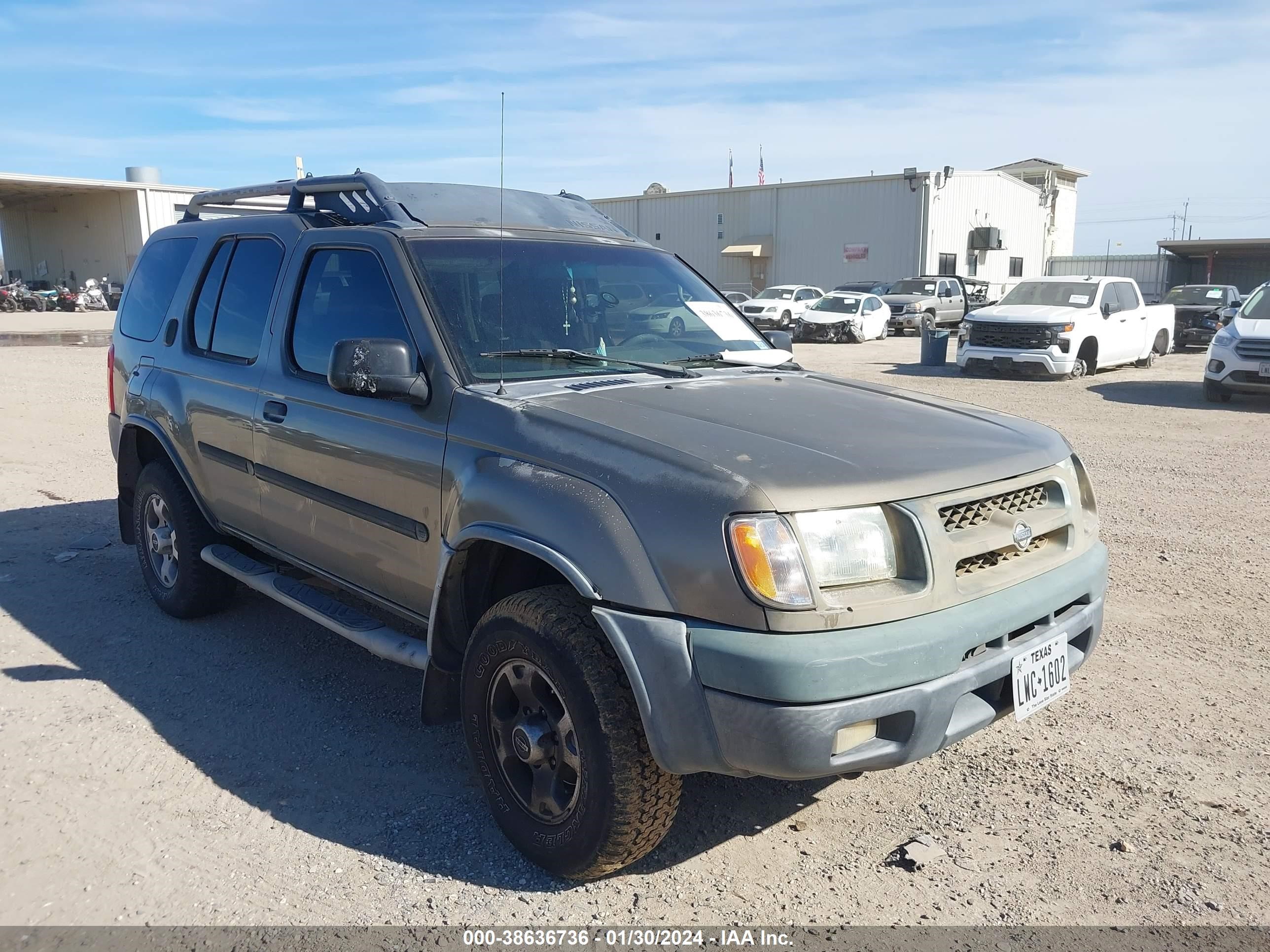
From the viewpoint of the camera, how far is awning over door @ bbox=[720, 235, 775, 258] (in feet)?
137

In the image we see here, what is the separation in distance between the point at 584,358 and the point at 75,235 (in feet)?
195

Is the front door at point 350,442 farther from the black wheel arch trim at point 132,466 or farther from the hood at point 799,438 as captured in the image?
the black wheel arch trim at point 132,466

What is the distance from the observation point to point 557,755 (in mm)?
2947

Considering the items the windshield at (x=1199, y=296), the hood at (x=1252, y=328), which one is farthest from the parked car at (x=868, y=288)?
the hood at (x=1252, y=328)

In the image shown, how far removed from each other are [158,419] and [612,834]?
355cm

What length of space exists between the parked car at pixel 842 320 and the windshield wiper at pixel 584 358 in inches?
955

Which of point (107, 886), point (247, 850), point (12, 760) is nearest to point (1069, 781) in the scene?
point (247, 850)

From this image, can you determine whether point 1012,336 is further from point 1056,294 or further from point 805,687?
point 805,687

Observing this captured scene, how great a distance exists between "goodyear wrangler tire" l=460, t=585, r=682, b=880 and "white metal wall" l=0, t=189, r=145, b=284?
167 ft

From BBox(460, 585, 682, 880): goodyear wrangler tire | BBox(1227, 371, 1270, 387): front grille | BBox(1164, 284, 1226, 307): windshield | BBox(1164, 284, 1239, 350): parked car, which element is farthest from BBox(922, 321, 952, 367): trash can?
BBox(460, 585, 682, 880): goodyear wrangler tire

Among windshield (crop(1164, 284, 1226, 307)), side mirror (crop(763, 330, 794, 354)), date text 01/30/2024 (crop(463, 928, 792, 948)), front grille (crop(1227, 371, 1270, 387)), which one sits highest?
windshield (crop(1164, 284, 1226, 307))

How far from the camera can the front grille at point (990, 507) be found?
2.78 m

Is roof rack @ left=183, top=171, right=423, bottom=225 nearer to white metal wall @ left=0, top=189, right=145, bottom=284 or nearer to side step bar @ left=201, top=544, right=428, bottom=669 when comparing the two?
side step bar @ left=201, top=544, right=428, bottom=669

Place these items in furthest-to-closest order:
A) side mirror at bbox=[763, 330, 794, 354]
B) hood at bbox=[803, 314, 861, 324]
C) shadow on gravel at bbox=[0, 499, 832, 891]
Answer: hood at bbox=[803, 314, 861, 324]
side mirror at bbox=[763, 330, 794, 354]
shadow on gravel at bbox=[0, 499, 832, 891]
